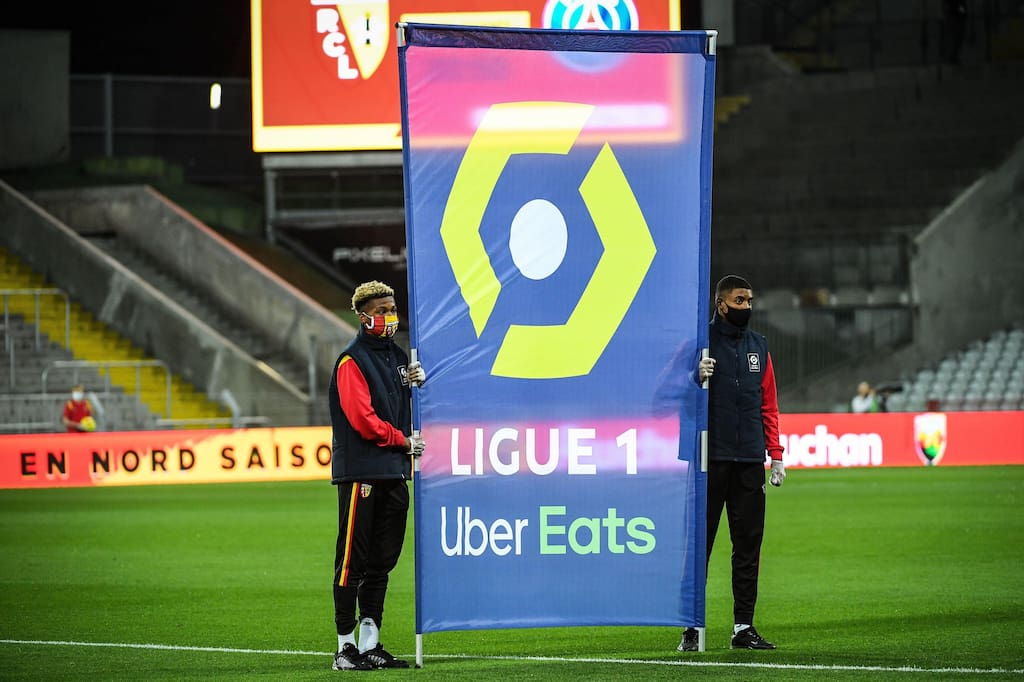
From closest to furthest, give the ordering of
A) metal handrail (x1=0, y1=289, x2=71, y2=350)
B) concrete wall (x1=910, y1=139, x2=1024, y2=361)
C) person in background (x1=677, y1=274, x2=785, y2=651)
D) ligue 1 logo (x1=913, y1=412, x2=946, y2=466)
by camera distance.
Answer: person in background (x1=677, y1=274, x2=785, y2=651), ligue 1 logo (x1=913, y1=412, x2=946, y2=466), metal handrail (x1=0, y1=289, x2=71, y2=350), concrete wall (x1=910, y1=139, x2=1024, y2=361)

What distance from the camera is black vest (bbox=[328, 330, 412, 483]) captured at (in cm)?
857

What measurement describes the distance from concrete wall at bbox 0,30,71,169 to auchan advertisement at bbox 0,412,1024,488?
15305 mm

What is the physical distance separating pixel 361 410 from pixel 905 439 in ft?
63.2

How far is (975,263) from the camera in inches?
1371

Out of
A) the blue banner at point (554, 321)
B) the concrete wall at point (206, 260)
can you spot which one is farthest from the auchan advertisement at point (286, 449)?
the blue banner at point (554, 321)

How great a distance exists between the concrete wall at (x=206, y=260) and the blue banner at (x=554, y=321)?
23858 millimetres

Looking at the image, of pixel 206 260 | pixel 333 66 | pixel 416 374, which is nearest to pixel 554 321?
pixel 416 374

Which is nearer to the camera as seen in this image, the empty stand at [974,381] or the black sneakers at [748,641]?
the black sneakers at [748,641]

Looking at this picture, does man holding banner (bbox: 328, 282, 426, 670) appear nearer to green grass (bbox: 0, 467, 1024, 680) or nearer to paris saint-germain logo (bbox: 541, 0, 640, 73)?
green grass (bbox: 0, 467, 1024, 680)

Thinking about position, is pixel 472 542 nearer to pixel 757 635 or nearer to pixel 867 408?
pixel 757 635

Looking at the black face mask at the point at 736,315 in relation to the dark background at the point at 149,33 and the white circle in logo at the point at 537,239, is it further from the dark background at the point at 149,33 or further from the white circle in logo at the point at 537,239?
the dark background at the point at 149,33

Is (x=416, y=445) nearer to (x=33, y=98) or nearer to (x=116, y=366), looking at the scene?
(x=116, y=366)

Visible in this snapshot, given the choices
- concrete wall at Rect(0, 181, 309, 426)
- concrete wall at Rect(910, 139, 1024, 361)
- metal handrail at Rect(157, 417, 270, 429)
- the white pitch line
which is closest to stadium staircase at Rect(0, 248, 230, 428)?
metal handrail at Rect(157, 417, 270, 429)

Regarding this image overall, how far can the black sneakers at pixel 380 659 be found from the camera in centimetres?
860
